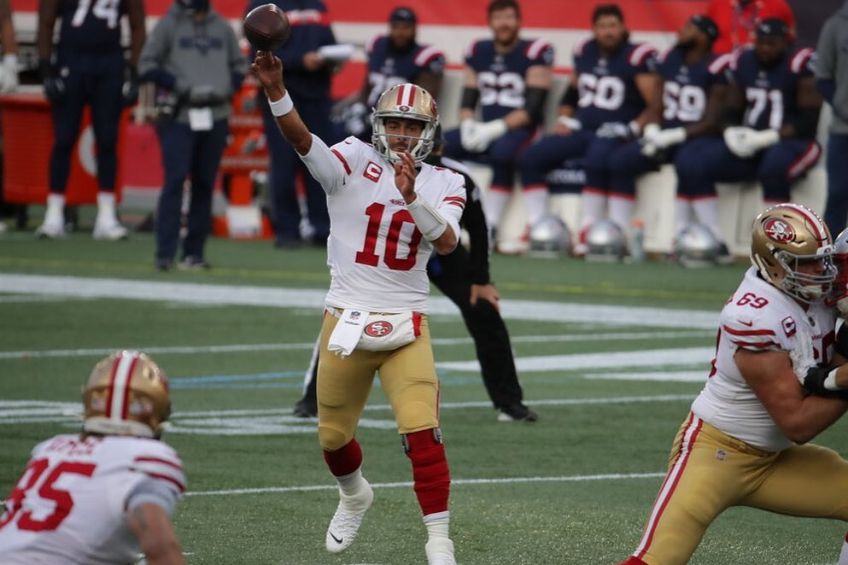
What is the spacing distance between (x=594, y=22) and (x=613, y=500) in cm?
1063

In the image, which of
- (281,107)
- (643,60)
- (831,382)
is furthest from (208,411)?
(643,60)

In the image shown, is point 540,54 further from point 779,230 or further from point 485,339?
point 779,230

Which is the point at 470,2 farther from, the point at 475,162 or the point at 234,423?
the point at 234,423

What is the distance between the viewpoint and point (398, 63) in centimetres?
1841

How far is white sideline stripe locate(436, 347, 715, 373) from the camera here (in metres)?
11.3

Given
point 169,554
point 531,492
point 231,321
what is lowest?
point 231,321

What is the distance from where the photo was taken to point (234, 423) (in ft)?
30.3

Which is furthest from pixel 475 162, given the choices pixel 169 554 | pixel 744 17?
pixel 169 554

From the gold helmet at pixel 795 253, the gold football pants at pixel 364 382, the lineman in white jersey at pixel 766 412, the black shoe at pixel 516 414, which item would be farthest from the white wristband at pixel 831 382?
the black shoe at pixel 516 414

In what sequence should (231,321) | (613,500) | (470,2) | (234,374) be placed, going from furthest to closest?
(470,2)
(231,321)
(234,374)
(613,500)

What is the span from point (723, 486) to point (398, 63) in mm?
13065

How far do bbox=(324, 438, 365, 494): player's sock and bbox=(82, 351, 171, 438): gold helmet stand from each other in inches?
102

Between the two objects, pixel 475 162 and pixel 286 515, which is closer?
pixel 286 515

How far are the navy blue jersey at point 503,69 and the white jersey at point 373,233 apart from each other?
37.0 ft
